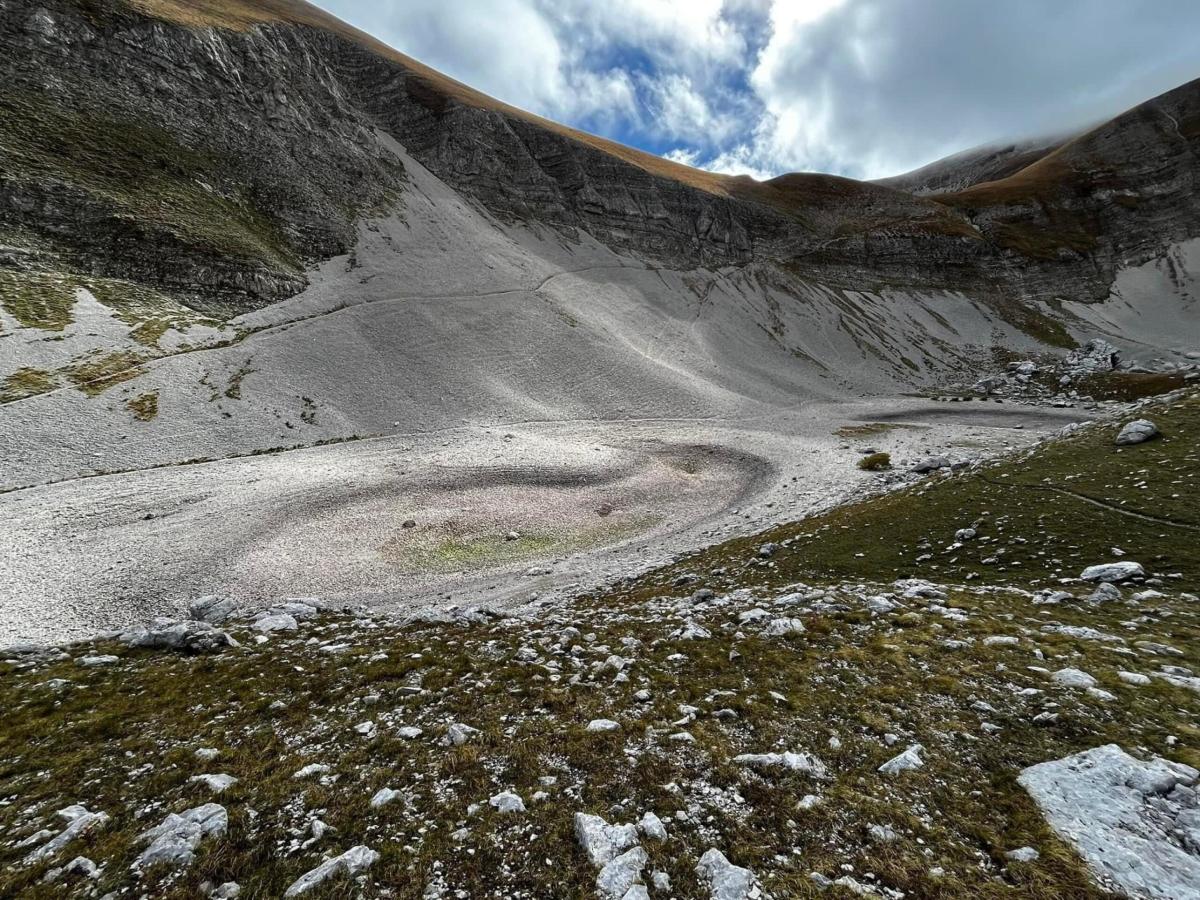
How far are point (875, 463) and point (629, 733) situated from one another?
38.0m

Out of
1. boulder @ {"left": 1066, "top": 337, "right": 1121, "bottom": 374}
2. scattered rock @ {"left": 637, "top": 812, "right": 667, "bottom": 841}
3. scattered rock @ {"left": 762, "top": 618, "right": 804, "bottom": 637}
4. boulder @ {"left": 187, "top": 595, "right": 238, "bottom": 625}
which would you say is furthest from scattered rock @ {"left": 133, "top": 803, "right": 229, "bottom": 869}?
boulder @ {"left": 1066, "top": 337, "right": 1121, "bottom": 374}

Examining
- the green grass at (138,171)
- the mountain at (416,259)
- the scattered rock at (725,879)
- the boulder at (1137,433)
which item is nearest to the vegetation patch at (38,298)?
the mountain at (416,259)

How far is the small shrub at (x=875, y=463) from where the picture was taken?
38750 millimetres

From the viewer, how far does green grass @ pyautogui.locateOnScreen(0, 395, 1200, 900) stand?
534 centimetres

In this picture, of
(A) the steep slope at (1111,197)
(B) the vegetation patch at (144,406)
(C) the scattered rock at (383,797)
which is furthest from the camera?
(A) the steep slope at (1111,197)

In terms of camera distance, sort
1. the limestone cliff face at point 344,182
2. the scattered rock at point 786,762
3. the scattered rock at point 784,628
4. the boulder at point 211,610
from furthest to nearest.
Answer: the limestone cliff face at point 344,182 → the boulder at point 211,610 → the scattered rock at point 784,628 → the scattered rock at point 786,762

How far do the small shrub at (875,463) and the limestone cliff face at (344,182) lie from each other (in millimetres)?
63668

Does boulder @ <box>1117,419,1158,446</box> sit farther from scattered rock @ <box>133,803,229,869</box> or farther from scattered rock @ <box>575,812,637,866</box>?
scattered rock @ <box>133,803,229,869</box>

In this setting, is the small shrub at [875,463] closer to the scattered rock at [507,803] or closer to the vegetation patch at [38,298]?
the scattered rock at [507,803]

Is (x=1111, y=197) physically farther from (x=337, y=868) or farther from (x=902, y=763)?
(x=337, y=868)

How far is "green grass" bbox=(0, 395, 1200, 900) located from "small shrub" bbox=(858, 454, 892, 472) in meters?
23.8

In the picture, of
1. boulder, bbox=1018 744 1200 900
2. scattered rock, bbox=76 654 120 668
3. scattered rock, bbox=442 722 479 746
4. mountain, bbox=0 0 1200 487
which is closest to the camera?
boulder, bbox=1018 744 1200 900

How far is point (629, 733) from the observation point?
26.0 feet

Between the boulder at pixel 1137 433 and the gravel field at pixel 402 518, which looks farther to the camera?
the boulder at pixel 1137 433
